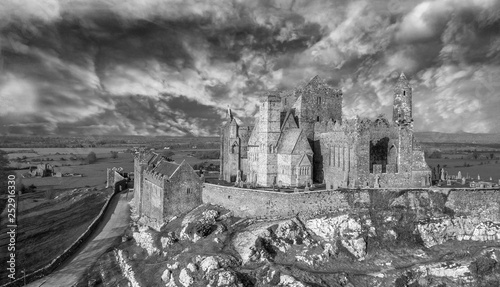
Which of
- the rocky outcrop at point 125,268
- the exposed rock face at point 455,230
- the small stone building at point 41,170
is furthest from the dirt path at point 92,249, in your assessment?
the small stone building at point 41,170

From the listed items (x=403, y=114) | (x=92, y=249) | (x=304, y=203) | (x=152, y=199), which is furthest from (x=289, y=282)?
(x=403, y=114)

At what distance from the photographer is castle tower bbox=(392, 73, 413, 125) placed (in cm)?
4797

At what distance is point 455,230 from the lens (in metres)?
36.9

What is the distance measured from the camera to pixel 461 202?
38469 mm

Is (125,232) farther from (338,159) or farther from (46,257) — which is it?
(338,159)

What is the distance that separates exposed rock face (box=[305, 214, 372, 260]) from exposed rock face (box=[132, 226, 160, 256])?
16739mm

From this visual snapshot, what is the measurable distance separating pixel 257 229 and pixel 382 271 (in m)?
11.9

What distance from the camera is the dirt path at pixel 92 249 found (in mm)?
35312

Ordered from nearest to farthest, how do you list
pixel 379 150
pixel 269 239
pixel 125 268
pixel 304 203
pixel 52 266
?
pixel 269 239 < pixel 125 268 < pixel 52 266 < pixel 304 203 < pixel 379 150

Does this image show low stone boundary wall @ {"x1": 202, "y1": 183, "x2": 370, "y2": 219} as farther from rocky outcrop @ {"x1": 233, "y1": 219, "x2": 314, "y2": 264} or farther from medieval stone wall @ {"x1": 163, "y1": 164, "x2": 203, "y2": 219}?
medieval stone wall @ {"x1": 163, "y1": 164, "x2": 203, "y2": 219}

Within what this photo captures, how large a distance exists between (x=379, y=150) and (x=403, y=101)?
25.8ft

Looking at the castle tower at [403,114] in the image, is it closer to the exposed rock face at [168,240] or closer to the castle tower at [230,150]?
the castle tower at [230,150]

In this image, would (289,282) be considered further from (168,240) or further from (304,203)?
(168,240)

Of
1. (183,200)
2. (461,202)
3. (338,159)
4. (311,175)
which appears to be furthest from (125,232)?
(461,202)
